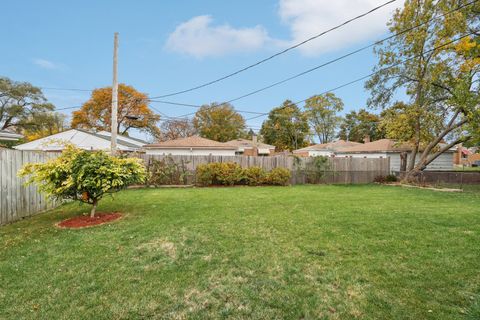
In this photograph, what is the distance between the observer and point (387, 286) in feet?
9.87

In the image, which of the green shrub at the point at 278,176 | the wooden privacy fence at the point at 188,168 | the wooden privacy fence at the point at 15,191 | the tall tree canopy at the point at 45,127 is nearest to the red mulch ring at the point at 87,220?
the wooden privacy fence at the point at 15,191

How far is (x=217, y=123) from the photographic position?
4366cm

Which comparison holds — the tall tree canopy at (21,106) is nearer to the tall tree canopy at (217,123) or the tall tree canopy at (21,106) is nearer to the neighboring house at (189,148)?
the tall tree canopy at (217,123)

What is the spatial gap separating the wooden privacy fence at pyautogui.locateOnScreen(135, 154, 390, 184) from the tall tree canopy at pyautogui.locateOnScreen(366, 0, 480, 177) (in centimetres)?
213

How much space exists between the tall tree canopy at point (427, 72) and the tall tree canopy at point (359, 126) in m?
31.6

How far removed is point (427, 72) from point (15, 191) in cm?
1852

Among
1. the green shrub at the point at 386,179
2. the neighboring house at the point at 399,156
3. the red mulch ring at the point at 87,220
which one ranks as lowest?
the red mulch ring at the point at 87,220

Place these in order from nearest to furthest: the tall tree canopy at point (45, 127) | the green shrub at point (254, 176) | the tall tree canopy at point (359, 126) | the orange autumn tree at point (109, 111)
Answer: the green shrub at point (254, 176) → the orange autumn tree at point (109, 111) → the tall tree canopy at point (45, 127) → the tall tree canopy at point (359, 126)

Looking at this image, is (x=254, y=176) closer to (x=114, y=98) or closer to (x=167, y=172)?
(x=167, y=172)

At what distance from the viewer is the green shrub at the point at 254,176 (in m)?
13.9

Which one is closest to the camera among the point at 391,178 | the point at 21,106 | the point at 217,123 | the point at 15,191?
the point at 15,191

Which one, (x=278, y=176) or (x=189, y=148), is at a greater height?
(x=189, y=148)

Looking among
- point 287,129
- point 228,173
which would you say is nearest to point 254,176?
point 228,173

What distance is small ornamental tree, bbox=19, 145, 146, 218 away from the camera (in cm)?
555
